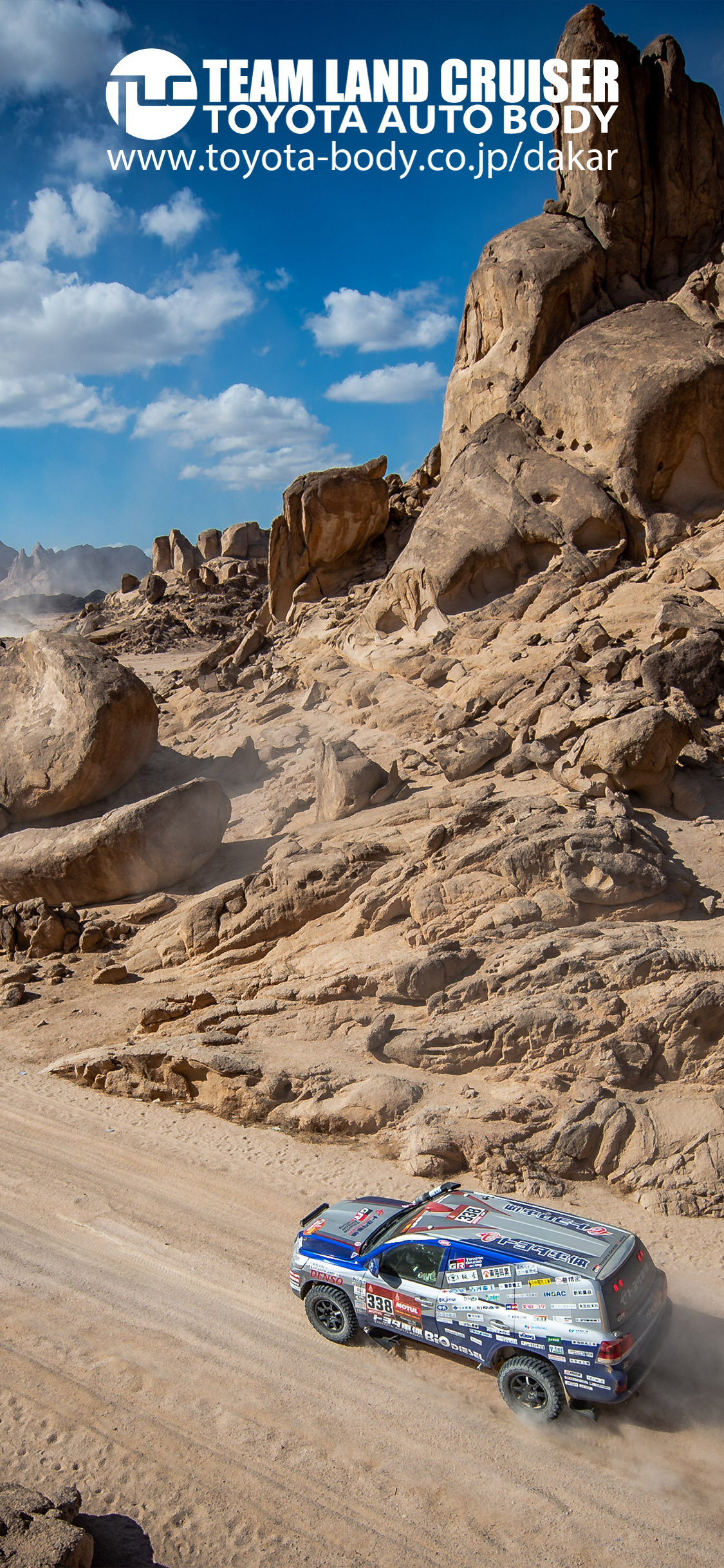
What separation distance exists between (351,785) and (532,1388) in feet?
35.5

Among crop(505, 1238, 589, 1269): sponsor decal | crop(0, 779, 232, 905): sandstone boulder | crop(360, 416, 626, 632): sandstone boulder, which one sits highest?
crop(360, 416, 626, 632): sandstone boulder

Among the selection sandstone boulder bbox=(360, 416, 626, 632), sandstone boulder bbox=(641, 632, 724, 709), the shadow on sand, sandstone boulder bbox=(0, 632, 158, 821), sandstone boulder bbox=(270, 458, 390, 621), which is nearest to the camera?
the shadow on sand

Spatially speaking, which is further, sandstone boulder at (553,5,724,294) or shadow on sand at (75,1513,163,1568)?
sandstone boulder at (553,5,724,294)

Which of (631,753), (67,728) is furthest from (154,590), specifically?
(631,753)

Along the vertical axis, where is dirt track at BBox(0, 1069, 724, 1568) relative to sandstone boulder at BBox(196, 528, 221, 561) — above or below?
below

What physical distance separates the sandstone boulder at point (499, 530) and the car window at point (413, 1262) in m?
16.0

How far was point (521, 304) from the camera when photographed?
23547mm

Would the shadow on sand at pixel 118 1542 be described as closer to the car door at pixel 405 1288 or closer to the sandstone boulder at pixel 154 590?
the car door at pixel 405 1288

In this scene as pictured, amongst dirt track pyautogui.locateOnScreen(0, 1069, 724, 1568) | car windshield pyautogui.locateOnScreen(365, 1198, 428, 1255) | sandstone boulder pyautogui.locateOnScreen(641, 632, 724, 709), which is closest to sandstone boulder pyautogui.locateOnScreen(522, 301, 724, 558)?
sandstone boulder pyautogui.locateOnScreen(641, 632, 724, 709)

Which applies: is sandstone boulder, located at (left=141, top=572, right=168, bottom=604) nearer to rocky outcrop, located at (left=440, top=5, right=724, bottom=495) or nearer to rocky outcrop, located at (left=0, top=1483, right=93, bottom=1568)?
rocky outcrop, located at (left=440, top=5, right=724, bottom=495)

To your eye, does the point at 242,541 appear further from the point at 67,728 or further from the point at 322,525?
the point at 67,728

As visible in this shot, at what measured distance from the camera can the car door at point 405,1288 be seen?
284 inches

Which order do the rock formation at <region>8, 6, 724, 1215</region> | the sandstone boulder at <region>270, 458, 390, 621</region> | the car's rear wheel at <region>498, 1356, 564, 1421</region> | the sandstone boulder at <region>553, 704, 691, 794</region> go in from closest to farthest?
the car's rear wheel at <region>498, 1356, 564, 1421</region> < the rock formation at <region>8, 6, 724, 1215</region> < the sandstone boulder at <region>553, 704, 691, 794</region> < the sandstone boulder at <region>270, 458, 390, 621</region>

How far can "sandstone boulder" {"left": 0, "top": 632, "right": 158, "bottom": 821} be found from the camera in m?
18.9
